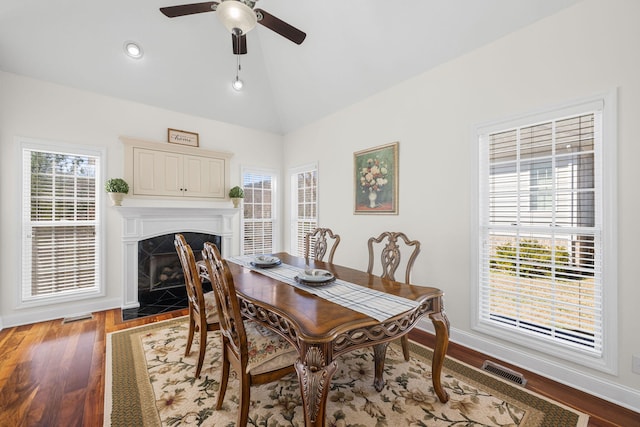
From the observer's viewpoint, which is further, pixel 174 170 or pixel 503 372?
pixel 174 170

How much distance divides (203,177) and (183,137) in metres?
0.66

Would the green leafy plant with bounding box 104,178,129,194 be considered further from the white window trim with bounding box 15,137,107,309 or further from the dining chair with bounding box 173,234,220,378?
the dining chair with bounding box 173,234,220,378

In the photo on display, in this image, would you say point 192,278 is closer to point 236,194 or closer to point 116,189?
point 116,189

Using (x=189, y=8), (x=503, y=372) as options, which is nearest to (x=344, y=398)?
(x=503, y=372)

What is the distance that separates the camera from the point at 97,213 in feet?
11.9

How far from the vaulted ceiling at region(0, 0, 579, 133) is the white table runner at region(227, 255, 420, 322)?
2490mm

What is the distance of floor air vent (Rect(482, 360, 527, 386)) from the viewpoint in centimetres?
211

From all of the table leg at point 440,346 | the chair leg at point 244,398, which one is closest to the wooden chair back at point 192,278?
the chair leg at point 244,398

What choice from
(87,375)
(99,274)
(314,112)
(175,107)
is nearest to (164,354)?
(87,375)

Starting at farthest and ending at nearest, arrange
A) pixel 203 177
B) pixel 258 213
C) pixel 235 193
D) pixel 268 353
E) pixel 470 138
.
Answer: pixel 258 213
pixel 235 193
pixel 203 177
pixel 470 138
pixel 268 353

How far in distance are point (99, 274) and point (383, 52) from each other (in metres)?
4.49

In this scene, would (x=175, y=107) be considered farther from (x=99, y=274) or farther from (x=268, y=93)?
(x=99, y=274)

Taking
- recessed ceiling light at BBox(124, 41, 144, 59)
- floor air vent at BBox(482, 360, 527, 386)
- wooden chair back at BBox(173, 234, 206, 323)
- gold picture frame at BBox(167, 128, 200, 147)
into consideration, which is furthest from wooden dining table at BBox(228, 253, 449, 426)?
recessed ceiling light at BBox(124, 41, 144, 59)

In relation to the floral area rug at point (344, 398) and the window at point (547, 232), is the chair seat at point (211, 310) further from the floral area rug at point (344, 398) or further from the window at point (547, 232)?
the window at point (547, 232)
